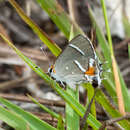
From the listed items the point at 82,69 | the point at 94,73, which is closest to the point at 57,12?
the point at 82,69

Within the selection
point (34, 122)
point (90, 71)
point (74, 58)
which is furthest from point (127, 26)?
point (34, 122)

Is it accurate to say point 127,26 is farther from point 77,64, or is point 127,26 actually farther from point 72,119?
point 72,119

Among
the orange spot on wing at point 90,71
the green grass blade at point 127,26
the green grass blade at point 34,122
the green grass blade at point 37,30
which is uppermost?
the green grass blade at point 127,26

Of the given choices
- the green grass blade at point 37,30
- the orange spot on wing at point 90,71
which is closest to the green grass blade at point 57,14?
the green grass blade at point 37,30

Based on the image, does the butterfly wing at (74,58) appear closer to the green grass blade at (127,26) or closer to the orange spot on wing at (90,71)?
the orange spot on wing at (90,71)

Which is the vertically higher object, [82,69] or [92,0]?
[92,0]

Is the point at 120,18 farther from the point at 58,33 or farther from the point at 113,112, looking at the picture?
the point at 113,112
